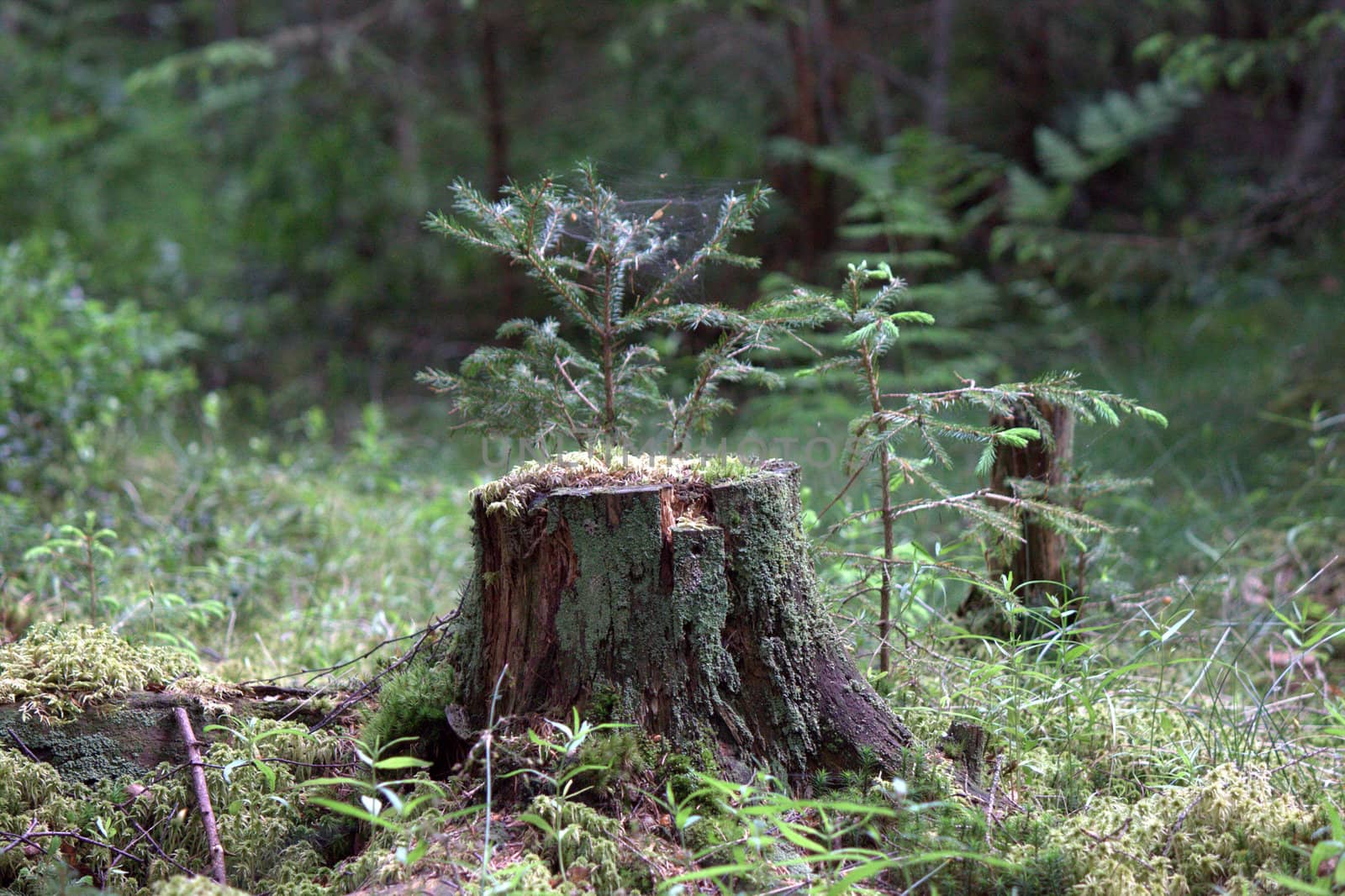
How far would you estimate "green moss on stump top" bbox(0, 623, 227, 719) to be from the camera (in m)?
2.12

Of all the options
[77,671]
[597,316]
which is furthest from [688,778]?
[77,671]

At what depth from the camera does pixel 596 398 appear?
2.48 metres

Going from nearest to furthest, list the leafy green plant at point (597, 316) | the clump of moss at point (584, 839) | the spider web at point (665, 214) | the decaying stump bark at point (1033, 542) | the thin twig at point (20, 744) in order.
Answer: the clump of moss at point (584, 839) → the thin twig at point (20, 744) → the leafy green plant at point (597, 316) → the spider web at point (665, 214) → the decaying stump bark at point (1033, 542)

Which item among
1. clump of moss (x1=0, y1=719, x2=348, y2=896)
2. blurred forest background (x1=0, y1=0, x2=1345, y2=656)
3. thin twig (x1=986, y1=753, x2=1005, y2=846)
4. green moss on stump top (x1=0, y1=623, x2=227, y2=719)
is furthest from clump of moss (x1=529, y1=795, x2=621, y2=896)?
blurred forest background (x1=0, y1=0, x2=1345, y2=656)

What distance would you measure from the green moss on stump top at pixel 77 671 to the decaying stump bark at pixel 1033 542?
6.57ft

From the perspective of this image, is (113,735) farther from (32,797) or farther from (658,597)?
(658,597)

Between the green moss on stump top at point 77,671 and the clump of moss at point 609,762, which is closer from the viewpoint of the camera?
the clump of moss at point 609,762

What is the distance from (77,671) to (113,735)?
186 mm

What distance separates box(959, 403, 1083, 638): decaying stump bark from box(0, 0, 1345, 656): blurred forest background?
2349 millimetres

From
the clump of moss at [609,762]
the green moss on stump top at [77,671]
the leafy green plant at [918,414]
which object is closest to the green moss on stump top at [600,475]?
the leafy green plant at [918,414]

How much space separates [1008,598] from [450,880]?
1348mm

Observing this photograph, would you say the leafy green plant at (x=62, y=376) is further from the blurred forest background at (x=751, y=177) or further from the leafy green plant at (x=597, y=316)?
the leafy green plant at (x=597, y=316)

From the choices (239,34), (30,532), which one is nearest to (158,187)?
(239,34)

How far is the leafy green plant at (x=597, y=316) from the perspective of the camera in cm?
221
